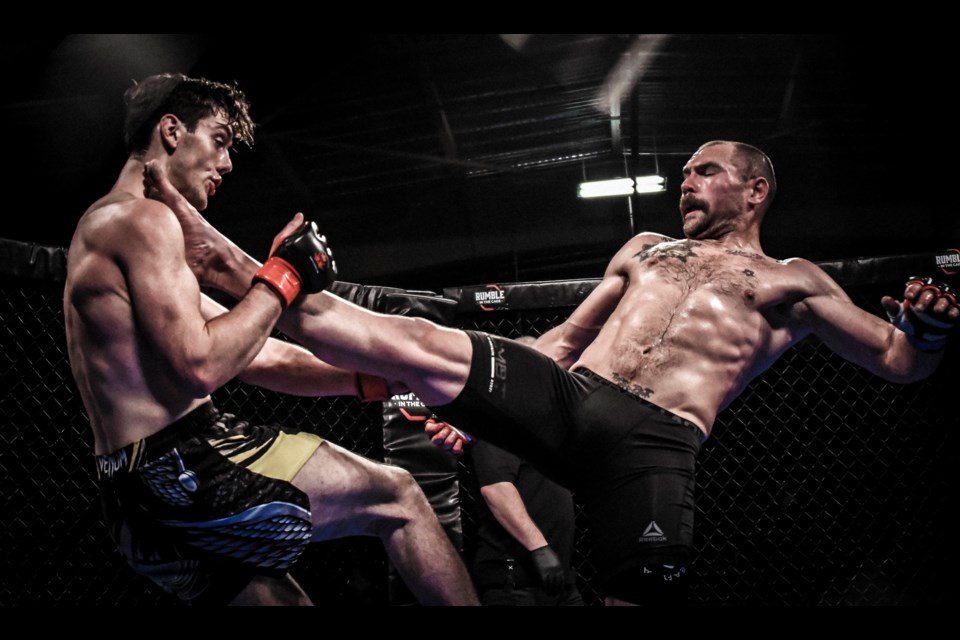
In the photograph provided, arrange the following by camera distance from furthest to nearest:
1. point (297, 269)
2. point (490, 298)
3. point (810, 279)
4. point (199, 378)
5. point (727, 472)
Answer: point (727, 472), point (490, 298), point (810, 279), point (297, 269), point (199, 378)

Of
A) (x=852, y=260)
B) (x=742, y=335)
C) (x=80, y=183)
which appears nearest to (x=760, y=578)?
(x=852, y=260)

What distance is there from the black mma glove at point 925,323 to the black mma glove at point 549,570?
1.24m

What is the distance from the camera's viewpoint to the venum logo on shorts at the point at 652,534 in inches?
78.0

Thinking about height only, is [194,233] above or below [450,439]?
above

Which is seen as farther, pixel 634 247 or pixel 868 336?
pixel 634 247

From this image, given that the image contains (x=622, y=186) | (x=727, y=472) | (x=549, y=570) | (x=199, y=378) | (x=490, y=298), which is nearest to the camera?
(x=199, y=378)

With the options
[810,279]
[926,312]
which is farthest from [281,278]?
[926,312]

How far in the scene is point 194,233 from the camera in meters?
2.02

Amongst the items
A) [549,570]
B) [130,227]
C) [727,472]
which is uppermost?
[130,227]

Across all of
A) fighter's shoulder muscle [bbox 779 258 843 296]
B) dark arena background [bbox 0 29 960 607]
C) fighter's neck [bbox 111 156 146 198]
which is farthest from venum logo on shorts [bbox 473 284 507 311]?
fighter's neck [bbox 111 156 146 198]

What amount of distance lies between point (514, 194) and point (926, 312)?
395 cm

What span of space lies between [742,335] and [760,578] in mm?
2103

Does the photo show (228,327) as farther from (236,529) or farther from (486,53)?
(486,53)

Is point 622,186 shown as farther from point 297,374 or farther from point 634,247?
point 297,374
